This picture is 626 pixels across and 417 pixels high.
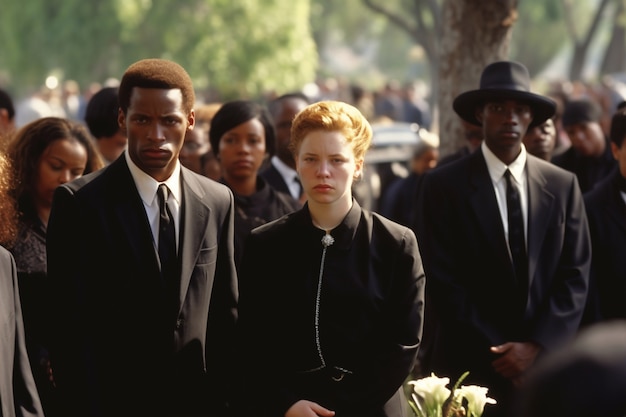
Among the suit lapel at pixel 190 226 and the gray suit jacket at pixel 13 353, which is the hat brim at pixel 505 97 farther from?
the gray suit jacket at pixel 13 353

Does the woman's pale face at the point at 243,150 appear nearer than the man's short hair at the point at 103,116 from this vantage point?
Yes

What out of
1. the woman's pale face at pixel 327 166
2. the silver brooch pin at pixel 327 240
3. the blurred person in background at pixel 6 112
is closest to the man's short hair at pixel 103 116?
the blurred person in background at pixel 6 112

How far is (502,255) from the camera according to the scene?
5.84 meters

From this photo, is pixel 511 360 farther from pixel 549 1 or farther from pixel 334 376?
pixel 549 1

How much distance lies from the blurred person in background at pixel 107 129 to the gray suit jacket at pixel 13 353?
8.92ft

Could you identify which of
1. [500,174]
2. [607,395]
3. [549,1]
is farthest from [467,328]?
[549,1]

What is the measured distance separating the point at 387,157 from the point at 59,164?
374 inches

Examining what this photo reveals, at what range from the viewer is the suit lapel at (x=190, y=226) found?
4352 millimetres

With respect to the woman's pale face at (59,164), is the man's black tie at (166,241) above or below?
below

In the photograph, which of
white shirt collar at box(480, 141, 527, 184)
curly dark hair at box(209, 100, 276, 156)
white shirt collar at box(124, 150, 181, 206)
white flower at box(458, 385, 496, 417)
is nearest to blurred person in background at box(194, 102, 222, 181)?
curly dark hair at box(209, 100, 276, 156)

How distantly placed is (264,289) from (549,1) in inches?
2181

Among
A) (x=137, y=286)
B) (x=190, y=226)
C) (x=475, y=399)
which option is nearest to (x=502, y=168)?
(x=475, y=399)

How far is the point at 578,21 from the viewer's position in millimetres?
72125

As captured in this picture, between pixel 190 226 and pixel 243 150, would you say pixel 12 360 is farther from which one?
pixel 243 150
